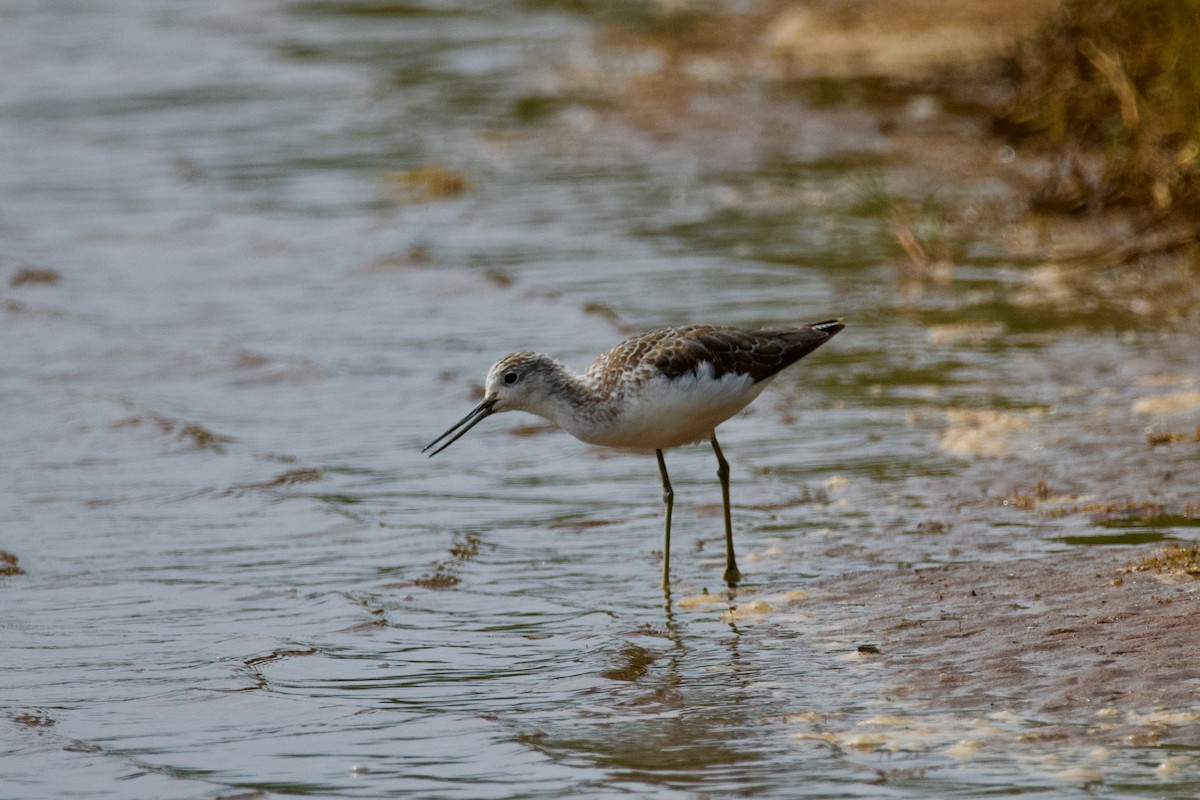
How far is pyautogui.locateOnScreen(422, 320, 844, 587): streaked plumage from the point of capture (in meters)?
6.64

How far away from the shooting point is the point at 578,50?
2014cm

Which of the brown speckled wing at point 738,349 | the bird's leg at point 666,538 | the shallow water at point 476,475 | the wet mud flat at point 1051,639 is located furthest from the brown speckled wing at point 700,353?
the wet mud flat at point 1051,639

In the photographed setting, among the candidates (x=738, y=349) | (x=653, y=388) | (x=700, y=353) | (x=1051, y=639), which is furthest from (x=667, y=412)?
(x=1051, y=639)

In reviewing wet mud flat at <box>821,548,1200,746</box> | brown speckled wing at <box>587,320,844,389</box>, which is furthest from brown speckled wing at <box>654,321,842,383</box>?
wet mud flat at <box>821,548,1200,746</box>

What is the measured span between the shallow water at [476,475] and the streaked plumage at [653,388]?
588mm

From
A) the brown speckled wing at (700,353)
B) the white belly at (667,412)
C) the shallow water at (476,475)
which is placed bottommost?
the shallow water at (476,475)

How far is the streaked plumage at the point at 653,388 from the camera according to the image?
664 centimetres

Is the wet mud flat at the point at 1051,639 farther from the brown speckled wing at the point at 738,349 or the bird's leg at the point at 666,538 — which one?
the brown speckled wing at the point at 738,349

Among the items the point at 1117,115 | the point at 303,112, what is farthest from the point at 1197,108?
the point at 303,112

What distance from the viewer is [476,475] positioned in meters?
8.50

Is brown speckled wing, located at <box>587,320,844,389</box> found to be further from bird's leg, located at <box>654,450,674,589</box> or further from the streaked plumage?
bird's leg, located at <box>654,450,674,589</box>

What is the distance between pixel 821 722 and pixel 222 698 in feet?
6.49

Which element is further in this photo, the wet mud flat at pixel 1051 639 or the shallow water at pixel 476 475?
the shallow water at pixel 476 475

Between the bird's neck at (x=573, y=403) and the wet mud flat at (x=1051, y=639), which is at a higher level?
the bird's neck at (x=573, y=403)
